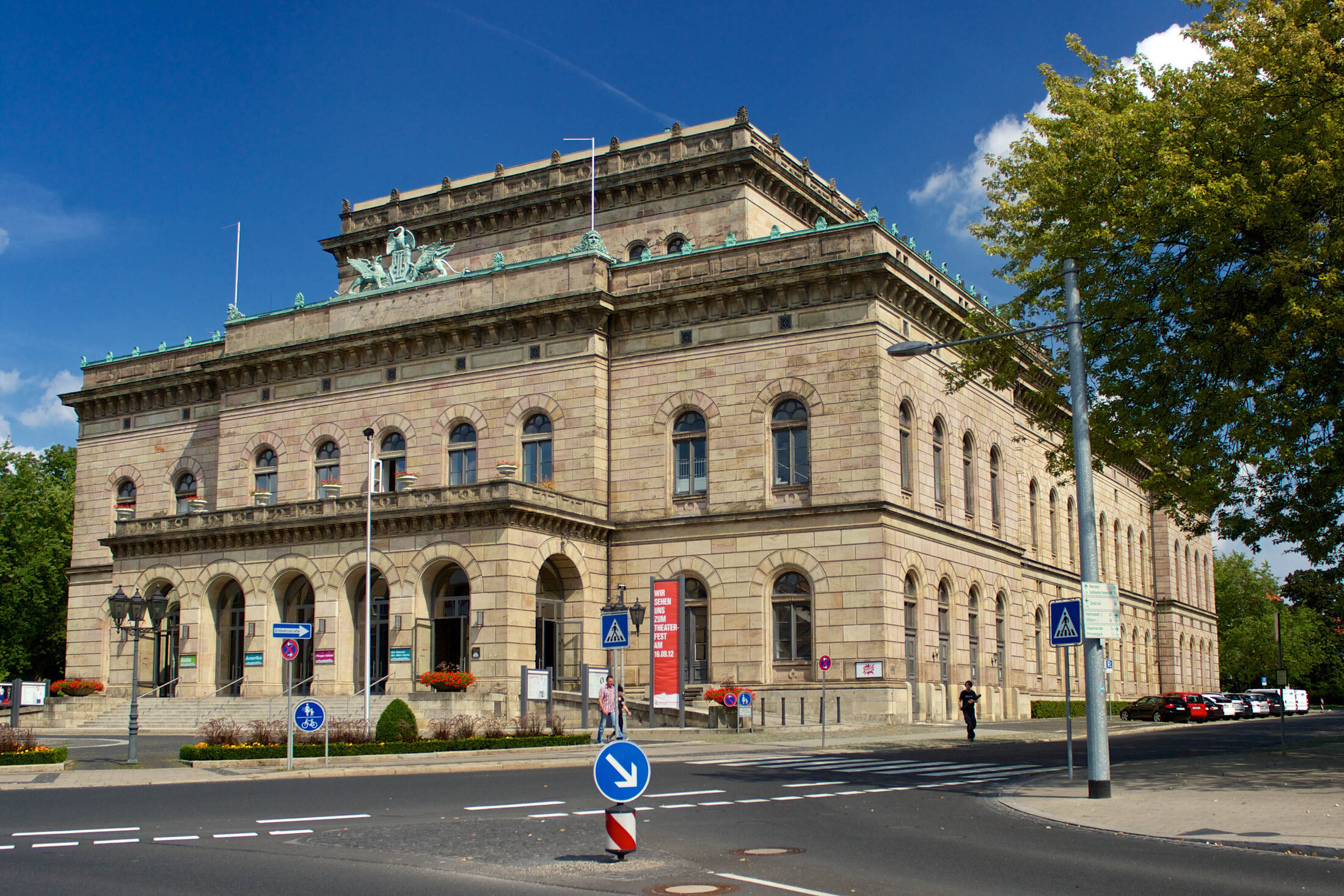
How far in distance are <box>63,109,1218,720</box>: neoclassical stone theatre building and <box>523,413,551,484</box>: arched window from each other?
97 mm

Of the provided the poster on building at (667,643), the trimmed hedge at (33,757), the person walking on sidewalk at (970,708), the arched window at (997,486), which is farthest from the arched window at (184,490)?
the person walking on sidewalk at (970,708)

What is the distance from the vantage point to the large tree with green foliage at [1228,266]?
21.0 metres

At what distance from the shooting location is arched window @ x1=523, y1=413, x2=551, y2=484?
4716 centimetres

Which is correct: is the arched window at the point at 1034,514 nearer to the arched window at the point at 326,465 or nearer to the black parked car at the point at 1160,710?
the black parked car at the point at 1160,710

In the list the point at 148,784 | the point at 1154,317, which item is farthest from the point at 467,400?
the point at 1154,317

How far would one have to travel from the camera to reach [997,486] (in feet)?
173

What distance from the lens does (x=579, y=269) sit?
1839 inches

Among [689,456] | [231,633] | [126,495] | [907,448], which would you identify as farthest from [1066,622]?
[126,495]

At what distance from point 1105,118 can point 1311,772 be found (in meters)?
13.6

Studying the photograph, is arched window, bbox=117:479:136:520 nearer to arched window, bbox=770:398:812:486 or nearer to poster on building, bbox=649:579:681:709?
poster on building, bbox=649:579:681:709

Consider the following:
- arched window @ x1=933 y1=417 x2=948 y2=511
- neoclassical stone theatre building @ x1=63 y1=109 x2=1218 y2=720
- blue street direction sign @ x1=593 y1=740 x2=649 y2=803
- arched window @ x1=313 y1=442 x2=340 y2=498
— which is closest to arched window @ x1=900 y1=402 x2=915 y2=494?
neoclassical stone theatre building @ x1=63 y1=109 x2=1218 y2=720

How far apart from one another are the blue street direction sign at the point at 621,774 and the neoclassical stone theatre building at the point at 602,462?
24.7 meters

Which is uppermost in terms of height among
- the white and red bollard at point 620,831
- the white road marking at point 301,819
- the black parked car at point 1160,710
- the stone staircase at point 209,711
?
the white and red bollard at point 620,831

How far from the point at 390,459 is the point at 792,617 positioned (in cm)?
1797
